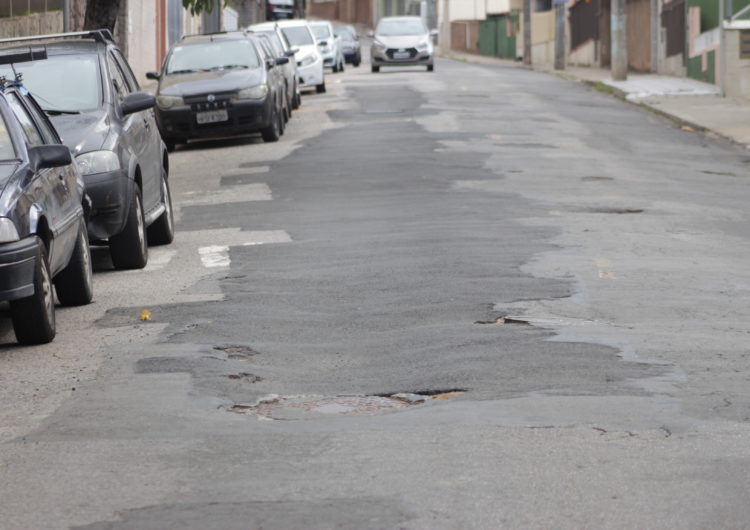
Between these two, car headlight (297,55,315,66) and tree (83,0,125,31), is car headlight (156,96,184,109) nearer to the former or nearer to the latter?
tree (83,0,125,31)

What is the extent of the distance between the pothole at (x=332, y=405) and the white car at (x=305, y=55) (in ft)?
92.7

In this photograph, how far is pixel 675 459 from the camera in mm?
→ 6043

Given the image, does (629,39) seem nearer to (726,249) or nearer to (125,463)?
(726,249)

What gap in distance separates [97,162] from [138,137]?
3.88ft

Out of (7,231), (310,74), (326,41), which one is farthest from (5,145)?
(326,41)

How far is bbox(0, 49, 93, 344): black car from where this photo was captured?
28.6ft

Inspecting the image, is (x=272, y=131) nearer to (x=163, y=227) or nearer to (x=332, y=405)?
(x=163, y=227)

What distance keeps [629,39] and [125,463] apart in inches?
1759

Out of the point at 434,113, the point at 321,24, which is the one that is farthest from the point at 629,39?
the point at 434,113

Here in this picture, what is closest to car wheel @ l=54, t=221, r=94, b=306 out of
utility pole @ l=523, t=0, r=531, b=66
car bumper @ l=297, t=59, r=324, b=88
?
car bumper @ l=297, t=59, r=324, b=88

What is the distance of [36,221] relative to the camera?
9039mm

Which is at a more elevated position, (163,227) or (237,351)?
(163,227)

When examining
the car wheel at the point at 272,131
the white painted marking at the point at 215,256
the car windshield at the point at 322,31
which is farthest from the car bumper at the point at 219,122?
the car windshield at the point at 322,31

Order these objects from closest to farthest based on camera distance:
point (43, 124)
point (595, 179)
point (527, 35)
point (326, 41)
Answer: point (43, 124) → point (595, 179) → point (326, 41) → point (527, 35)
